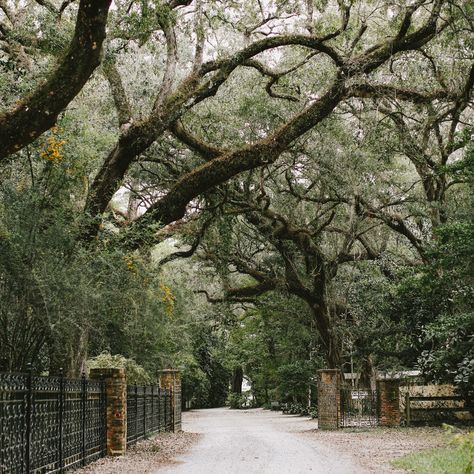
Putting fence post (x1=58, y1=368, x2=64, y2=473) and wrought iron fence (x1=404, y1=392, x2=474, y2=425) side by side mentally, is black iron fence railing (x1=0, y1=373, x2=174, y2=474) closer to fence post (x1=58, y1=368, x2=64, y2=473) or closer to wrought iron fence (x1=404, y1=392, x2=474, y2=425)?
fence post (x1=58, y1=368, x2=64, y2=473)

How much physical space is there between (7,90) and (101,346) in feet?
34.7

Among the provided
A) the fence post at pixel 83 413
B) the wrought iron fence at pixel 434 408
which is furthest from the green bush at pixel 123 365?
the wrought iron fence at pixel 434 408

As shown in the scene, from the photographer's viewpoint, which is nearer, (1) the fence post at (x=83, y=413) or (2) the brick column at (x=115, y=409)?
(1) the fence post at (x=83, y=413)

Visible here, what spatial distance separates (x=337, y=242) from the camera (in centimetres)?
2428

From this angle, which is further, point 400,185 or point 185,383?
point 185,383

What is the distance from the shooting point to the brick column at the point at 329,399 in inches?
811

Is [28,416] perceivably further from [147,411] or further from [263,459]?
[147,411]

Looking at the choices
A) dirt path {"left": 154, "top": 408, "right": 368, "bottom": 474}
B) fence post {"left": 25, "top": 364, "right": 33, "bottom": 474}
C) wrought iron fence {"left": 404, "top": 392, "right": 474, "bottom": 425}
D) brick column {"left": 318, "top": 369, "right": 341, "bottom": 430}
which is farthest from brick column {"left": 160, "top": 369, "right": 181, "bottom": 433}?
fence post {"left": 25, "top": 364, "right": 33, "bottom": 474}

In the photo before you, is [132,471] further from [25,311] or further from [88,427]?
[25,311]

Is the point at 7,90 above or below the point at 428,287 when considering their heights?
above

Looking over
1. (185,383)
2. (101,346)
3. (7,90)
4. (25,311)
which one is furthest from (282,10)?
(185,383)

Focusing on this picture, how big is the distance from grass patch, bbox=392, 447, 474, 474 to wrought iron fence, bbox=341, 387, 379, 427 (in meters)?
9.07

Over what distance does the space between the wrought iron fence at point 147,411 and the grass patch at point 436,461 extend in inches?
229

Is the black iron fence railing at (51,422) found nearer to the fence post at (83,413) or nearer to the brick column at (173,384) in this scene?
the fence post at (83,413)
